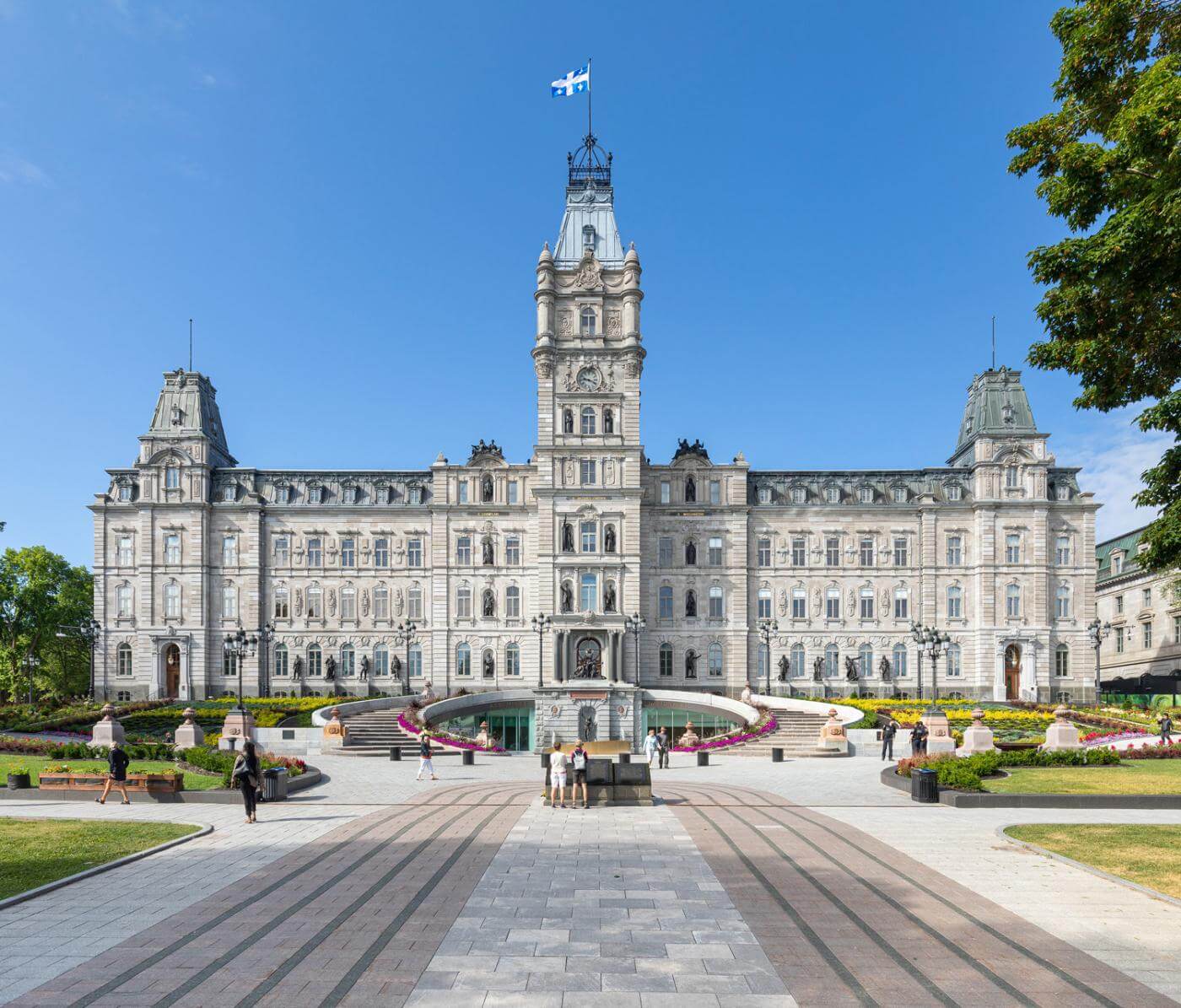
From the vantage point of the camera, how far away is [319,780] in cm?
3372

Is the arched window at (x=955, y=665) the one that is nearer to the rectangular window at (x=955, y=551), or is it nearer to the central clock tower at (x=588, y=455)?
the rectangular window at (x=955, y=551)

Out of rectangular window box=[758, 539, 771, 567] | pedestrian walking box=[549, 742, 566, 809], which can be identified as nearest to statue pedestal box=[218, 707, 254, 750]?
pedestrian walking box=[549, 742, 566, 809]

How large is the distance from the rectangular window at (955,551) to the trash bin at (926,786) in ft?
152

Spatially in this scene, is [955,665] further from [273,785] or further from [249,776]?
[249,776]

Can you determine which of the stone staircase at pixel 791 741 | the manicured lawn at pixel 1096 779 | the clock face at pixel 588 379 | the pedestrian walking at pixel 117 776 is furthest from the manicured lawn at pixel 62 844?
the clock face at pixel 588 379

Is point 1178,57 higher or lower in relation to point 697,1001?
higher

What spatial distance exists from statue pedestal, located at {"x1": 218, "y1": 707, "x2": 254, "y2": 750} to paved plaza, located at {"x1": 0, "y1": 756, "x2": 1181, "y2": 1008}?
17.1m

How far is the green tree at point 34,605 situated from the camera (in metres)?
74.2

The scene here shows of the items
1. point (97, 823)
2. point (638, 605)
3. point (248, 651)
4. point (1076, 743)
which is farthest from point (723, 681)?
point (97, 823)

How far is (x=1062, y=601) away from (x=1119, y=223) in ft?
198

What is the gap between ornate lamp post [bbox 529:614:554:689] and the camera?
6444cm

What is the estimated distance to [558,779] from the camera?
87.8 ft

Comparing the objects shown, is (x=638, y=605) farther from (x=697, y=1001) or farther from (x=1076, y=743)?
(x=697, y=1001)

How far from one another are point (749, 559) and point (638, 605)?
1062 centimetres
